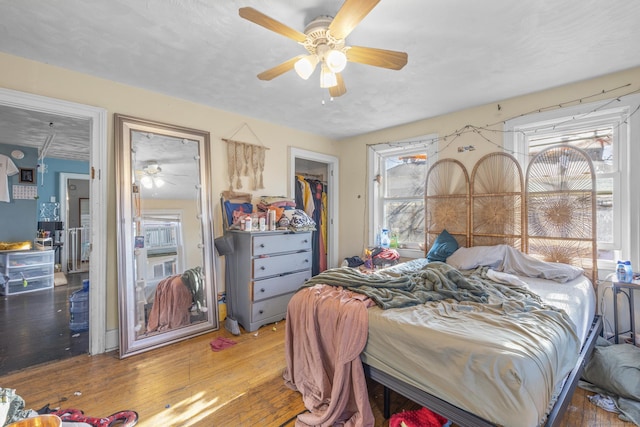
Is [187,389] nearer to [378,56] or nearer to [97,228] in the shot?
[97,228]

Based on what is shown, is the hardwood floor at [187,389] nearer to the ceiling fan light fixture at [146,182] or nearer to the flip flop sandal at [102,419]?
the flip flop sandal at [102,419]

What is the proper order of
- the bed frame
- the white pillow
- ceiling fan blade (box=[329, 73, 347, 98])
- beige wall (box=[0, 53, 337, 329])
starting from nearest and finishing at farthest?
ceiling fan blade (box=[329, 73, 347, 98])
beige wall (box=[0, 53, 337, 329])
the bed frame
the white pillow

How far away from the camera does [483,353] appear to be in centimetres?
121

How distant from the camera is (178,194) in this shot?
293 centimetres

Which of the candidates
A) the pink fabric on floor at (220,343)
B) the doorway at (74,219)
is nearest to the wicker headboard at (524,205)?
the pink fabric on floor at (220,343)

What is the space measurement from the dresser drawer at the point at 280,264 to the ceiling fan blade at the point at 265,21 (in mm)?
2146

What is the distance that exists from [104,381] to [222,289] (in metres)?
1.32

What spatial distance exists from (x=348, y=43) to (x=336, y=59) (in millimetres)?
530

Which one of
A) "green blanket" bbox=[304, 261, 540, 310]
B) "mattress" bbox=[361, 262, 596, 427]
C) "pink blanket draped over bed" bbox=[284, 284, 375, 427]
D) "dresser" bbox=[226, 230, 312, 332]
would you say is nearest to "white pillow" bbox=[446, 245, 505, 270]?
"green blanket" bbox=[304, 261, 540, 310]

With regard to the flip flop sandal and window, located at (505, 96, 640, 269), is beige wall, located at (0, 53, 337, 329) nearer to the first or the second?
the flip flop sandal

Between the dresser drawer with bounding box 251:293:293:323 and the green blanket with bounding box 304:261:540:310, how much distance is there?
1081 millimetres

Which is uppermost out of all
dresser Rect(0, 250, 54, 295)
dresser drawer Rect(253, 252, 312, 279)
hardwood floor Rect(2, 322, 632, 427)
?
dresser drawer Rect(253, 252, 312, 279)

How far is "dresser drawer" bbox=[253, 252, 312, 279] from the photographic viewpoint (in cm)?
301

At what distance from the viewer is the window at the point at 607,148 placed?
7.88 ft
